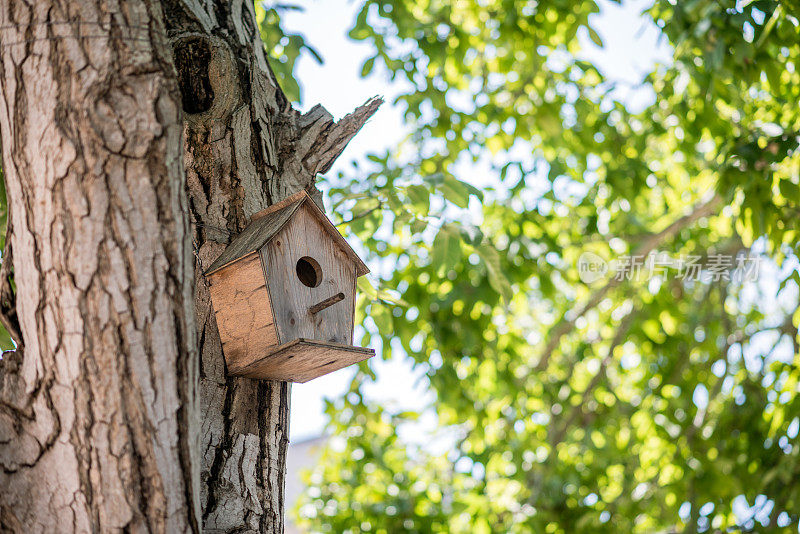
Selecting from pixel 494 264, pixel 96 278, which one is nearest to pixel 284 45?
pixel 494 264

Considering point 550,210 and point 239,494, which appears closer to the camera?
point 239,494

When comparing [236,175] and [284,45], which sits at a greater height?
[284,45]

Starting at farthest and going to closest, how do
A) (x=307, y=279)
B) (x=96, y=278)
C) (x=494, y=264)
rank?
(x=494, y=264) → (x=307, y=279) → (x=96, y=278)

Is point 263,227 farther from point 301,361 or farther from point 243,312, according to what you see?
point 301,361

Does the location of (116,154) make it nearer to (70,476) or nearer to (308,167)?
(70,476)

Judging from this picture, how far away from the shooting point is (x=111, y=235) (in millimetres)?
1084

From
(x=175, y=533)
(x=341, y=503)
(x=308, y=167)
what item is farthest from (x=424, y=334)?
(x=175, y=533)

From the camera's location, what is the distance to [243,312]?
1.50 m

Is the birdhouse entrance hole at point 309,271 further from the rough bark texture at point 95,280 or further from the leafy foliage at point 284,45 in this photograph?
the leafy foliage at point 284,45

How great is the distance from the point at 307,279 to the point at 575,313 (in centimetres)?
301

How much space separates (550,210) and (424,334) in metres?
0.98

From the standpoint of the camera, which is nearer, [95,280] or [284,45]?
[95,280]

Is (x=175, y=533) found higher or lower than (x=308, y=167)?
lower

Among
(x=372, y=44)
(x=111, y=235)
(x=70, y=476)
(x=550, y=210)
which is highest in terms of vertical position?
(x=372, y=44)
